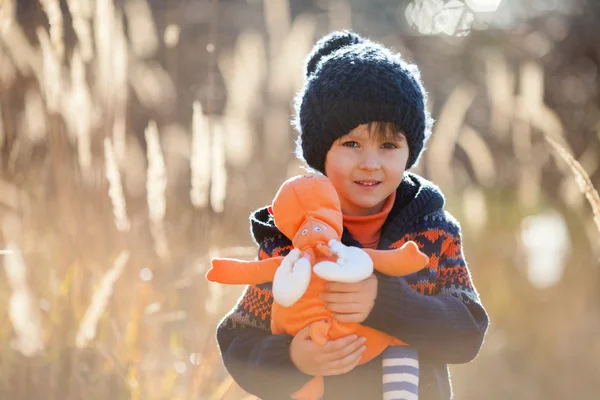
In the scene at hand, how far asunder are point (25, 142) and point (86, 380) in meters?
0.75

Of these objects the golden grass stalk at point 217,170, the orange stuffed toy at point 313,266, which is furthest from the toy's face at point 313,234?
the golden grass stalk at point 217,170

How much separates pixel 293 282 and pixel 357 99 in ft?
1.32

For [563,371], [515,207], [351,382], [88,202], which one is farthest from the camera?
[515,207]

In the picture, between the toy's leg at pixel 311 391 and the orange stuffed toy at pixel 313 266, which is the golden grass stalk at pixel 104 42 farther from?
the toy's leg at pixel 311 391

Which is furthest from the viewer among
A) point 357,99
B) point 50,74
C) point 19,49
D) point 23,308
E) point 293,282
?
point 19,49

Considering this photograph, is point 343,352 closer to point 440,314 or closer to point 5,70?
point 440,314

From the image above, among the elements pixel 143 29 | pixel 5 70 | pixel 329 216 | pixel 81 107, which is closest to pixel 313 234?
pixel 329 216

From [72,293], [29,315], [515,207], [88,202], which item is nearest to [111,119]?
[88,202]

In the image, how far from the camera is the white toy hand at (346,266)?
132 centimetres

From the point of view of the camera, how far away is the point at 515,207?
3373mm

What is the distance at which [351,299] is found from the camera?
141cm

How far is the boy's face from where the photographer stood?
1538 millimetres

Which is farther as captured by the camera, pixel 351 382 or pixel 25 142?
pixel 25 142

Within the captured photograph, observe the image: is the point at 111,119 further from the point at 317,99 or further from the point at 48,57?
the point at 317,99
